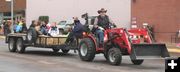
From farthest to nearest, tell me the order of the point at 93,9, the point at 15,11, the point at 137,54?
the point at 15,11 → the point at 93,9 → the point at 137,54

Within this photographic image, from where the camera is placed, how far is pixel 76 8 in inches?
1960

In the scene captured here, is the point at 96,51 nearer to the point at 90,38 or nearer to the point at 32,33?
the point at 90,38

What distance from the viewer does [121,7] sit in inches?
1761

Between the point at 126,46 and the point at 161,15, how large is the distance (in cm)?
2433

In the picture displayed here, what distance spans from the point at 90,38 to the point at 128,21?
28.8 metres

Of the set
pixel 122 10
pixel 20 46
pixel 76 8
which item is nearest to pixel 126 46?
pixel 20 46

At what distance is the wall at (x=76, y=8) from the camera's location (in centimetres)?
4400

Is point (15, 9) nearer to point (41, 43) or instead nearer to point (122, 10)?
point (122, 10)

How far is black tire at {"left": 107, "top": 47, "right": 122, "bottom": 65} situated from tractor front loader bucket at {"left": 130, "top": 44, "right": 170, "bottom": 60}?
400 mm

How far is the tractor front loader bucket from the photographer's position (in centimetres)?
1234

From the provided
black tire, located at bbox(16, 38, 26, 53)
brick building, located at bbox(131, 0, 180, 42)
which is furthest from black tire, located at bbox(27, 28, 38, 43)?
brick building, located at bbox(131, 0, 180, 42)

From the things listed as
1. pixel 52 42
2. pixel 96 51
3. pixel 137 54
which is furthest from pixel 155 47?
pixel 52 42

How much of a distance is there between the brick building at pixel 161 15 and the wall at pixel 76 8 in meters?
3.56

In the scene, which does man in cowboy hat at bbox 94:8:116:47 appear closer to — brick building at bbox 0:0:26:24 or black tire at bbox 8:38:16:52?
black tire at bbox 8:38:16:52
